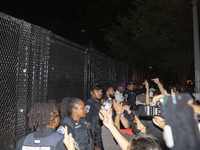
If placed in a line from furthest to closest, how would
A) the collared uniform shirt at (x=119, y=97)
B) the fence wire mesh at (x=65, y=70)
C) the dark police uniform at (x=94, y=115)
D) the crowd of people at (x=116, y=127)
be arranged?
1. the collared uniform shirt at (x=119, y=97)
2. the dark police uniform at (x=94, y=115)
3. the fence wire mesh at (x=65, y=70)
4. the crowd of people at (x=116, y=127)

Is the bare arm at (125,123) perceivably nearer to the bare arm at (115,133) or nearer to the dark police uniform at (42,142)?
the bare arm at (115,133)

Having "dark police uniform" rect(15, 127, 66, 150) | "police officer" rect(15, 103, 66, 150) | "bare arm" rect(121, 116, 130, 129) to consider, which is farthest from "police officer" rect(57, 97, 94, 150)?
"bare arm" rect(121, 116, 130, 129)

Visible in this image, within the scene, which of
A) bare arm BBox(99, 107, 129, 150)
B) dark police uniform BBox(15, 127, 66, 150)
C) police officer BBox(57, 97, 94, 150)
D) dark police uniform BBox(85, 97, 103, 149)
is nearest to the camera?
bare arm BBox(99, 107, 129, 150)

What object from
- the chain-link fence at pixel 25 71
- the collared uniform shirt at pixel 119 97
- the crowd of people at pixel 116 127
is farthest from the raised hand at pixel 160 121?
the collared uniform shirt at pixel 119 97

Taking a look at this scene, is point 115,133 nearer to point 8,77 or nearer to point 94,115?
point 8,77

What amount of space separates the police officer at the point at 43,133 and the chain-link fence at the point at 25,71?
349 mm

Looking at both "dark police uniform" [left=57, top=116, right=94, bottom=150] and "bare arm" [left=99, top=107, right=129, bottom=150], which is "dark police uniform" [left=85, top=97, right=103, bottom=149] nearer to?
"dark police uniform" [left=57, top=116, right=94, bottom=150]

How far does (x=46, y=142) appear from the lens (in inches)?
76.7

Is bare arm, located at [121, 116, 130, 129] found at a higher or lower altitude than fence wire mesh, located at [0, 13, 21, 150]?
lower

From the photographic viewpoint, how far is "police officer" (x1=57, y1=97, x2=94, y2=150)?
2.58 m

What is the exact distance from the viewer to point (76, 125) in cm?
271

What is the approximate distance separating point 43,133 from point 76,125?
72 cm

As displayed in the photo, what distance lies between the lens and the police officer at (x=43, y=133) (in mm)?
1933

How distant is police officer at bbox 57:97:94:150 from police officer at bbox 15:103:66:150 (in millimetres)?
266
